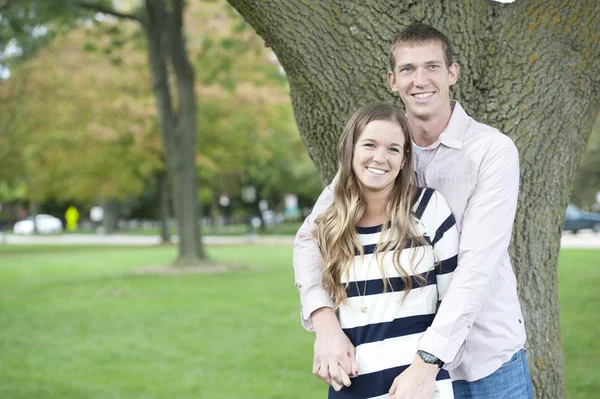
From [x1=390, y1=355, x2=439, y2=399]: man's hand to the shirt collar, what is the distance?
0.79 metres

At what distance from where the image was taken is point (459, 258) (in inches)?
94.3

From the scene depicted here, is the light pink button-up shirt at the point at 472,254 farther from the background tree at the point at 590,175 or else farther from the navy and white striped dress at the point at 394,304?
the background tree at the point at 590,175

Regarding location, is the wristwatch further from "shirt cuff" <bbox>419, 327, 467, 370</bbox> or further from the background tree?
the background tree

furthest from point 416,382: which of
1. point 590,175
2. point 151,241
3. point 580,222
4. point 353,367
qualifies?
point 151,241

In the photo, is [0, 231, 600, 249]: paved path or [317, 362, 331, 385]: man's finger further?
[0, 231, 600, 249]: paved path

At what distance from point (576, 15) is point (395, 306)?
6.86ft

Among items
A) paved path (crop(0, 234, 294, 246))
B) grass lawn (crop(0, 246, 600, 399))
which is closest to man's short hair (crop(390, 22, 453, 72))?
grass lawn (crop(0, 246, 600, 399))

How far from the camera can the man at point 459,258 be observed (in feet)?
7.66

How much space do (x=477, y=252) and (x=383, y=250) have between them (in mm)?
299

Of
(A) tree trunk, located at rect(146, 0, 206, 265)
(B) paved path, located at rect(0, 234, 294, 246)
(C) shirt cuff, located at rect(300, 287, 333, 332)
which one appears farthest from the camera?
(B) paved path, located at rect(0, 234, 294, 246)

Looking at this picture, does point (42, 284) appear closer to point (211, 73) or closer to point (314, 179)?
point (211, 73)

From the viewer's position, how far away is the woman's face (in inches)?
97.0

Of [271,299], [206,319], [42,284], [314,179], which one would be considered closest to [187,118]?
[42,284]

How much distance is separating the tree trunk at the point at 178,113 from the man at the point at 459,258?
1720 cm
